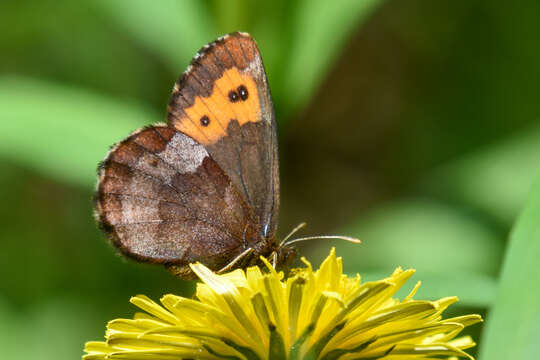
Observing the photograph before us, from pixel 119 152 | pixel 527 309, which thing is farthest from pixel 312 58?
pixel 527 309

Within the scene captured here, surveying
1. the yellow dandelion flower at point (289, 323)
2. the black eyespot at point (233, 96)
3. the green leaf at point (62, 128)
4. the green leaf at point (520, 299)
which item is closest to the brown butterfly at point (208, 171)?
the black eyespot at point (233, 96)

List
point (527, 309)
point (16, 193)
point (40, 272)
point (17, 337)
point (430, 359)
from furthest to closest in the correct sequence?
1. point (16, 193)
2. point (40, 272)
3. point (17, 337)
4. point (430, 359)
5. point (527, 309)

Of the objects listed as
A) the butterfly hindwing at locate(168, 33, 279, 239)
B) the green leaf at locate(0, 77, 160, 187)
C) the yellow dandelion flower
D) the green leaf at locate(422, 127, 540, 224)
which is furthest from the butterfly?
the green leaf at locate(422, 127, 540, 224)

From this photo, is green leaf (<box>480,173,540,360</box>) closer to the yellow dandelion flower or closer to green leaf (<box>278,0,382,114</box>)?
the yellow dandelion flower

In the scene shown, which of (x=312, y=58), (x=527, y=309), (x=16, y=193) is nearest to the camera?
(x=527, y=309)

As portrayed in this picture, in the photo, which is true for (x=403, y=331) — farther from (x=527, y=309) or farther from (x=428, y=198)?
(x=428, y=198)

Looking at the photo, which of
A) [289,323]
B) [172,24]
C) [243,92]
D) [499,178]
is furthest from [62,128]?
[499,178]
